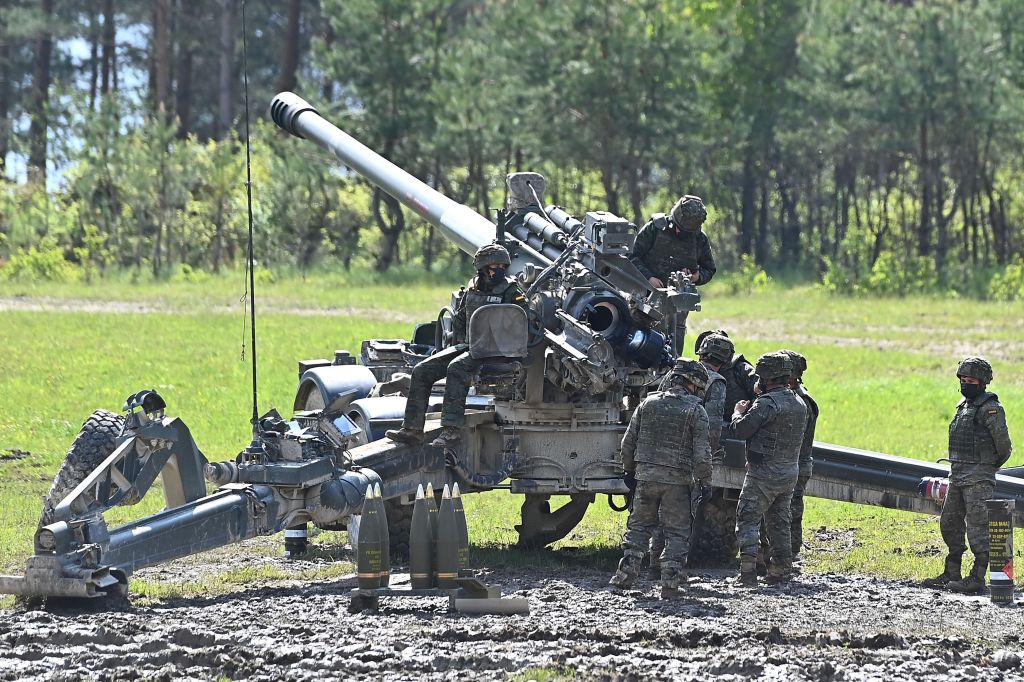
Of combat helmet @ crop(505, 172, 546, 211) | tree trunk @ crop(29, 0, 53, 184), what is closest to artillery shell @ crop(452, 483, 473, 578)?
combat helmet @ crop(505, 172, 546, 211)

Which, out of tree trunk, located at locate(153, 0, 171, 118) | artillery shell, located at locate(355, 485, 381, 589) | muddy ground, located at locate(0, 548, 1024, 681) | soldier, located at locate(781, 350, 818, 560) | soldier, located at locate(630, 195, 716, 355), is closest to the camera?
muddy ground, located at locate(0, 548, 1024, 681)

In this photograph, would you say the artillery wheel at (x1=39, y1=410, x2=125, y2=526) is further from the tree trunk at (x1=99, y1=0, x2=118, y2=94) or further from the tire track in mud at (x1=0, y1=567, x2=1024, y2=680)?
the tree trunk at (x1=99, y1=0, x2=118, y2=94)

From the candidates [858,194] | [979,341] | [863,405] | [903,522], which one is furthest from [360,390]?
[858,194]

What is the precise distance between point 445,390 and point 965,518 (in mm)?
3299

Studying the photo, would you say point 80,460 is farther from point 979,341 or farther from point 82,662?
point 979,341

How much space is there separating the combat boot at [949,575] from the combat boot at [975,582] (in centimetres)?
11

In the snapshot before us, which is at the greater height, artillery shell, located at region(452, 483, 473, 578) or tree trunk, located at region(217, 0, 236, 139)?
tree trunk, located at region(217, 0, 236, 139)

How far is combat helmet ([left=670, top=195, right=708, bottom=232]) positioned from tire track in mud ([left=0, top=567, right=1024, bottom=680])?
9.11ft

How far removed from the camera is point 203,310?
99.6ft

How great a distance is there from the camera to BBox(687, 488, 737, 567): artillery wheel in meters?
12.4

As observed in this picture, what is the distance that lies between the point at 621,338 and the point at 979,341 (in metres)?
16.1

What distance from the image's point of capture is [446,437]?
1186 cm

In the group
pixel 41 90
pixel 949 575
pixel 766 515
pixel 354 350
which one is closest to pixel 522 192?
pixel 766 515

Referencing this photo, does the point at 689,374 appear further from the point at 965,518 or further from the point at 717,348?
the point at 965,518
